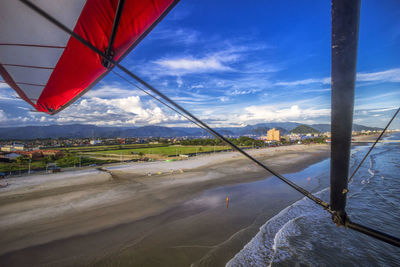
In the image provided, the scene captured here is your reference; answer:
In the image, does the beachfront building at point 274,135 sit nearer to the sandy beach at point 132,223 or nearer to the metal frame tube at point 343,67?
the sandy beach at point 132,223

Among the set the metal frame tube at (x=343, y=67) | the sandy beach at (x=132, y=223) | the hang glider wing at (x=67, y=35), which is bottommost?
the sandy beach at (x=132, y=223)

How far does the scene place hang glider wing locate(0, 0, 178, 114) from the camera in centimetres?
122

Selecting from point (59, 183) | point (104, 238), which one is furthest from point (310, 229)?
point (59, 183)

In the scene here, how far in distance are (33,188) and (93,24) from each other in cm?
1795

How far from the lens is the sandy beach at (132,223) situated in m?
5.89

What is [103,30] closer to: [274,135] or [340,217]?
[340,217]

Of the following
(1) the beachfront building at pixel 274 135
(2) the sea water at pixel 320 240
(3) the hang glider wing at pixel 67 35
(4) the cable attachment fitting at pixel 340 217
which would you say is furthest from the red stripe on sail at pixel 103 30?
(1) the beachfront building at pixel 274 135

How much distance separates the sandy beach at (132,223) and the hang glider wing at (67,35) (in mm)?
5972

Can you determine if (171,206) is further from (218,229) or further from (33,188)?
(33,188)

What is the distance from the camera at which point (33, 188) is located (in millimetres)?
13641

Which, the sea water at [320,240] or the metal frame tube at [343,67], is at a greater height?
the metal frame tube at [343,67]

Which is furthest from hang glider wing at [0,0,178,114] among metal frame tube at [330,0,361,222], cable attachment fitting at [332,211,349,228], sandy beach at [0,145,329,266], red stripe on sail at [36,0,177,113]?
sandy beach at [0,145,329,266]

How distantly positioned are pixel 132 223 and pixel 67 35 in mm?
8385

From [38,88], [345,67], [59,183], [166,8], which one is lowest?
[59,183]
